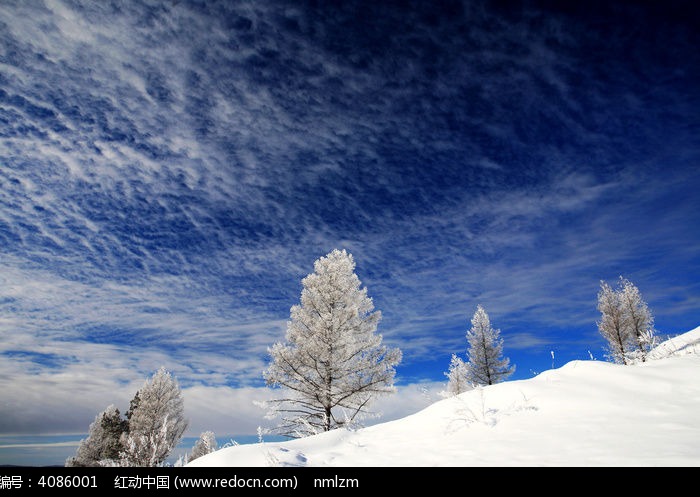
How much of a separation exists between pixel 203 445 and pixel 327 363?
2439cm

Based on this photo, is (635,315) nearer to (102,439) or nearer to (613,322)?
(613,322)

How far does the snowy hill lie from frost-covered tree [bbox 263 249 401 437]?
7225mm

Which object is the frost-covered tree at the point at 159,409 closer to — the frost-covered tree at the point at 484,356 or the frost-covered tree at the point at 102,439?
the frost-covered tree at the point at 102,439

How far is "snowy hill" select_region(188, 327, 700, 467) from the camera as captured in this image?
3217 millimetres

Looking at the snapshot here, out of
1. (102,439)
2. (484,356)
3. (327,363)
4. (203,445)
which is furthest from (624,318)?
(102,439)

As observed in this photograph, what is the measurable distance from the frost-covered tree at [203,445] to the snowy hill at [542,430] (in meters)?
28.8

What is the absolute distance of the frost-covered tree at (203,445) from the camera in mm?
28544

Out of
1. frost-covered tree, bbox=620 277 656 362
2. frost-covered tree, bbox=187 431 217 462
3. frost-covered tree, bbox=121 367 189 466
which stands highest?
frost-covered tree, bbox=620 277 656 362

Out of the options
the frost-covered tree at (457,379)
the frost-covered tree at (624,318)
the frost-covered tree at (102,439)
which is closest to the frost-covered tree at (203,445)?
the frost-covered tree at (102,439)

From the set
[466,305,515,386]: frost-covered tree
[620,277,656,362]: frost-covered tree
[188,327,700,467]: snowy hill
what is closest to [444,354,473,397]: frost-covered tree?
[466,305,515,386]: frost-covered tree

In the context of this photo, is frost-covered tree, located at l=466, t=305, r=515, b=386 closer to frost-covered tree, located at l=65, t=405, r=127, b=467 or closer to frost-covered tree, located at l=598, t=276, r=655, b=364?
frost-covered tree, located at l=598, t=276, r=655, b=364
